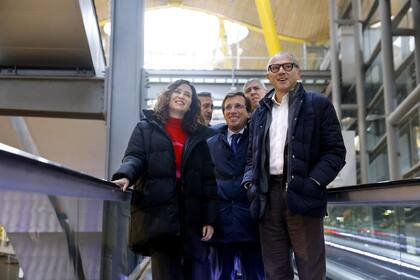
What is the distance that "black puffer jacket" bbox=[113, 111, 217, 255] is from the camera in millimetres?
3021

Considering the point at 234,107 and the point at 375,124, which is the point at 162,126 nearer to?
the point at 234,107

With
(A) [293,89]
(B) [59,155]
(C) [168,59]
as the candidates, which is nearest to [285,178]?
(A) [293,89]

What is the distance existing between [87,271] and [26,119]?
40.2ft

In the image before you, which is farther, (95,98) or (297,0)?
(297,0)

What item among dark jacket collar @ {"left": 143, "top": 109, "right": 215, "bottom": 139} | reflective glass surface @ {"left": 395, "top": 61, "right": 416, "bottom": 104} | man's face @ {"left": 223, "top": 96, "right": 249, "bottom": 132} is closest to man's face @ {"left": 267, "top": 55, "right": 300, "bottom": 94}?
dark jacket collar @ {"left": 143, "top": 109, "right": 215, "bottom": 139}

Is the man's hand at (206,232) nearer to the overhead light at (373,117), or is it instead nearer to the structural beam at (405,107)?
the structural beam at (405,107)

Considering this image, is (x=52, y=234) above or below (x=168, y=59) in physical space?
below

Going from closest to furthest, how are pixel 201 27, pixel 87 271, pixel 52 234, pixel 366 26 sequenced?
1. pixel 52 234
2. pixel 87 271
3. pixel 366 26
4. pixel 201 27

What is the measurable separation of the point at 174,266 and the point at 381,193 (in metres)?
1.26

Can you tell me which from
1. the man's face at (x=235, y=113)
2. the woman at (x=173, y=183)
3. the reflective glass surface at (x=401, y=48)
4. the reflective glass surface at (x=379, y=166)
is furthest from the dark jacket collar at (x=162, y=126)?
the reflective glass surface at (x=379, y=166)

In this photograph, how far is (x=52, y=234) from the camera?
2523mm

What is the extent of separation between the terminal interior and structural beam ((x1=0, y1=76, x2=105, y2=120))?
0.07ft

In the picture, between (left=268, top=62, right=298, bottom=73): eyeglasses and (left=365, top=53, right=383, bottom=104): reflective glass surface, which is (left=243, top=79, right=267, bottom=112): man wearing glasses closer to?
(left=268, top=62, right=298, bottom=73): eyeglasses

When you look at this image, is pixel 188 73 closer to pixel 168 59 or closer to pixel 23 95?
pixel 23 95
